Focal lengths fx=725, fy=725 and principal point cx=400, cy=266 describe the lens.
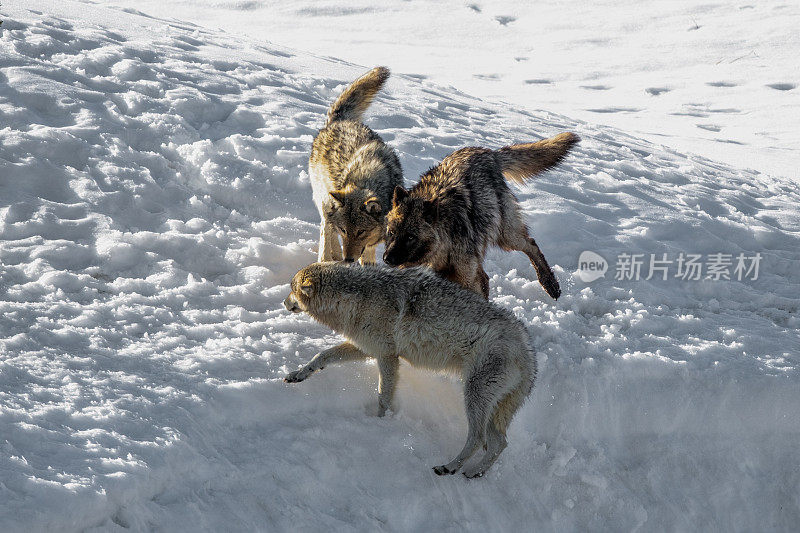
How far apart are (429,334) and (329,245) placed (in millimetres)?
1959

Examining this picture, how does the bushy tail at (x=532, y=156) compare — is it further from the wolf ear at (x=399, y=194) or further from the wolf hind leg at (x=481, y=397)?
the wolf hind leg at (x=481, y=397)

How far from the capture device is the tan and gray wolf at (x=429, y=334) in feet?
15.3

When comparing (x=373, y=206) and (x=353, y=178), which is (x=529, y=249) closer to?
(x=373, y=206)

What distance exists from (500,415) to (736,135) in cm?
1190

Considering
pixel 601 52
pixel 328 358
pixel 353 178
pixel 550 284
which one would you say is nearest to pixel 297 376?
pixel 328 358

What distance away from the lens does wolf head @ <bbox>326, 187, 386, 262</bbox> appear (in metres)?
6.30

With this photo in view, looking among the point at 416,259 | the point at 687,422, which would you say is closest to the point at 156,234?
the point at 416,259

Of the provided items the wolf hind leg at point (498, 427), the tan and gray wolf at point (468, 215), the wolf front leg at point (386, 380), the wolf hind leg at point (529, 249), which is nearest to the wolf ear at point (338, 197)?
the tan and gray wolf at point (468, 215)

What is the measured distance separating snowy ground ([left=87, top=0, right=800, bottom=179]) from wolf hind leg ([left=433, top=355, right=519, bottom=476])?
9672 mm

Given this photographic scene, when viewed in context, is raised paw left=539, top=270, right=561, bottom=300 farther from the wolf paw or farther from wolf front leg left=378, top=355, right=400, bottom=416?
the wolf paw

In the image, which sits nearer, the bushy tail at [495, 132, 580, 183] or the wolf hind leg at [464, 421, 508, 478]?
the wolf hind leg at [464, 421, 508, 478]

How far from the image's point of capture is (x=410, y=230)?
5867 millimetres

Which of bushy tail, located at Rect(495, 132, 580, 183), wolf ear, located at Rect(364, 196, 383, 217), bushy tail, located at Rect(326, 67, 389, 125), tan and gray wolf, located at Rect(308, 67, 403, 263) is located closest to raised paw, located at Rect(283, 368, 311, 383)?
tan and gray wolf, located at Rect(308, 67, 403, 263)

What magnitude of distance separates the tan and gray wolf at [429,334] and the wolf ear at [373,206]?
3.17 ft
